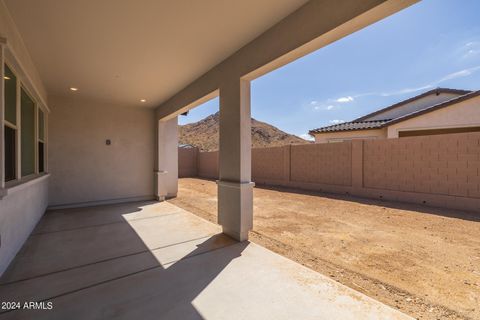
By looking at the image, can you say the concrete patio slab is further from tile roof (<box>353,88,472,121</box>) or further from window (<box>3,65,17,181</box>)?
tile roof (<box>353,88,472,121</box>)

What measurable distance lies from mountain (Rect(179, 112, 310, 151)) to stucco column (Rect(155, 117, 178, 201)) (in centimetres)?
2472

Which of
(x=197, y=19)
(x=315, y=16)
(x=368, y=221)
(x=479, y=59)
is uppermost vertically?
(x=479, y=59)

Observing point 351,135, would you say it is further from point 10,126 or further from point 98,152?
point 10,126

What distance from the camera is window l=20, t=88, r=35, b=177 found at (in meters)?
3.32

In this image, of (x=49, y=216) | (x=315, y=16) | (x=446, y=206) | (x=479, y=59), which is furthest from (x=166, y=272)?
(x=479, y=59)

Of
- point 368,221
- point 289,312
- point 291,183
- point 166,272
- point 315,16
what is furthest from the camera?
point 291,183

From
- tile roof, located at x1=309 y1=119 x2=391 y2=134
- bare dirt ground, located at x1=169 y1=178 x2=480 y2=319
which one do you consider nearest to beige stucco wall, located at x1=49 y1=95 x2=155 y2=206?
bare dirt ground, located at x1=169 y1=178 x2=480 y2=319

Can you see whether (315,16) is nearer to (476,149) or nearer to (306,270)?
(306,270)

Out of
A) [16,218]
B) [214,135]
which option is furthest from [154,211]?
[214,135]

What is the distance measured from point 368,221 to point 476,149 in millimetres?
3206

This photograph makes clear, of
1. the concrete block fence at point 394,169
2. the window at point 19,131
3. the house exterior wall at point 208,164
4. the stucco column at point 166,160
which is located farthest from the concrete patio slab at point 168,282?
the house exterior wall at point 208,164

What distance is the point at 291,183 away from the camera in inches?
363

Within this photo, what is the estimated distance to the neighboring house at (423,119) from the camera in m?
7.39

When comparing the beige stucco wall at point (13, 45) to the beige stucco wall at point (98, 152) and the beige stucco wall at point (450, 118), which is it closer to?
the beige stucco wall at point (98, 152)
